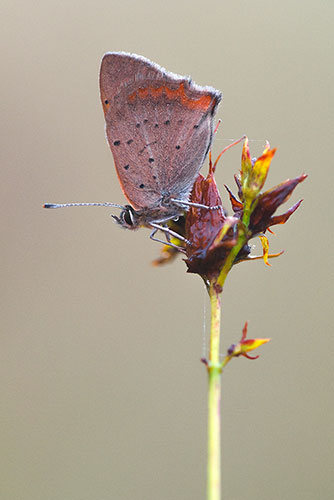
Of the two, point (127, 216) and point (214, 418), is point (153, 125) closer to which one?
point (127, 216)

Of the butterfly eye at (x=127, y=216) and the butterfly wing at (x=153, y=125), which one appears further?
Result: the butterfly eye at (x=127, y=216)

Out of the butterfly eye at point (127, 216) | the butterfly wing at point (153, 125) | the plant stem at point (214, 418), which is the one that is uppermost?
the butterfly wing at point (153, 125)

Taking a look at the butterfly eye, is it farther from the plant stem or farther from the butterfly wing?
the plant stem

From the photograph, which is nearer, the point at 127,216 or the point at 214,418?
the point at 214,418

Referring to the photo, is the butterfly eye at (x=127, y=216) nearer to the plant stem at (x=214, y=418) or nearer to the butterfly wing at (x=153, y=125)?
the butterfly wing at (x=153, y=125)

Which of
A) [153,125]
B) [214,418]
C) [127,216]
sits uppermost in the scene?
[153,125]

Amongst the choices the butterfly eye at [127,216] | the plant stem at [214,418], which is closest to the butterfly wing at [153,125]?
the butterfly eye at [127,216]

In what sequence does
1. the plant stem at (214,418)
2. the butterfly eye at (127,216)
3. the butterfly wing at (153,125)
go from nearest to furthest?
1. the plant stem at (214,418)
2. the butterfly wing at (153,125)
3. the butterfly eye at (127,216)

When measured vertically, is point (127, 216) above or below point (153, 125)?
below

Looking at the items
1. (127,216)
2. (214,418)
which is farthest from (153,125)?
(214,418)

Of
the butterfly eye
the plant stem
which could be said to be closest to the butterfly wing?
the butterfly eye
